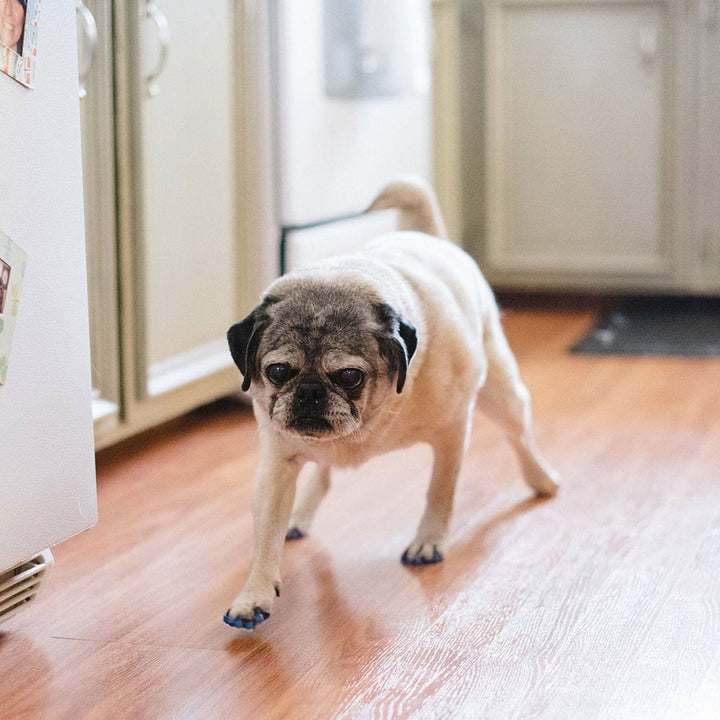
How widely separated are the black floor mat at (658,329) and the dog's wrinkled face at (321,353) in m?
2.02

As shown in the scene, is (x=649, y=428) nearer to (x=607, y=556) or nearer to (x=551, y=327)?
(x=607, y=556)

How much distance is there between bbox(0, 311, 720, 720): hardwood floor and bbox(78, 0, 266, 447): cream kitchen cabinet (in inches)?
7.7

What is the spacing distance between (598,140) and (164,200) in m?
1.97

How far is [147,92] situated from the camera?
2252mm

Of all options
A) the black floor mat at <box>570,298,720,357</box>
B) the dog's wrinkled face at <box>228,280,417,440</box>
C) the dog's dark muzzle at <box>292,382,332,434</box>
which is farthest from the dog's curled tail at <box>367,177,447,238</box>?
the black floor mat at <box>570,298,720,357</box>

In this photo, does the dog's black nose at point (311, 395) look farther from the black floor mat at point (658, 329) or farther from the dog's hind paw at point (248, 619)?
the black floor mat at point (658, 329)

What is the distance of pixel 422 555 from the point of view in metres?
1.76

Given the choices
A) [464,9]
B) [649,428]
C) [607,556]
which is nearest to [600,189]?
[464,9]

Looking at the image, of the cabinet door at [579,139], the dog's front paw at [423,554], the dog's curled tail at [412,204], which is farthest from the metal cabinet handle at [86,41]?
the cabinet door at [579,139]

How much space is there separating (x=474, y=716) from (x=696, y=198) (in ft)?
9.41

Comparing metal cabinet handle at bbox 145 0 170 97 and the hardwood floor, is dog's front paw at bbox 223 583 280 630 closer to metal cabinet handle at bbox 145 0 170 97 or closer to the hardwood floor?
the hardwood floor

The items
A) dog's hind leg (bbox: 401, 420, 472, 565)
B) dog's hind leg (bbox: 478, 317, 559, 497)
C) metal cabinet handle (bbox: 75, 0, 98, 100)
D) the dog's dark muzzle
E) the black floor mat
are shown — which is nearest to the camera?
the dog's dark muzzle

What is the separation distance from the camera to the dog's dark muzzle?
4.69 ft

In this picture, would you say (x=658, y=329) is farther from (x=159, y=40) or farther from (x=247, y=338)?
(x=247, y=338)
